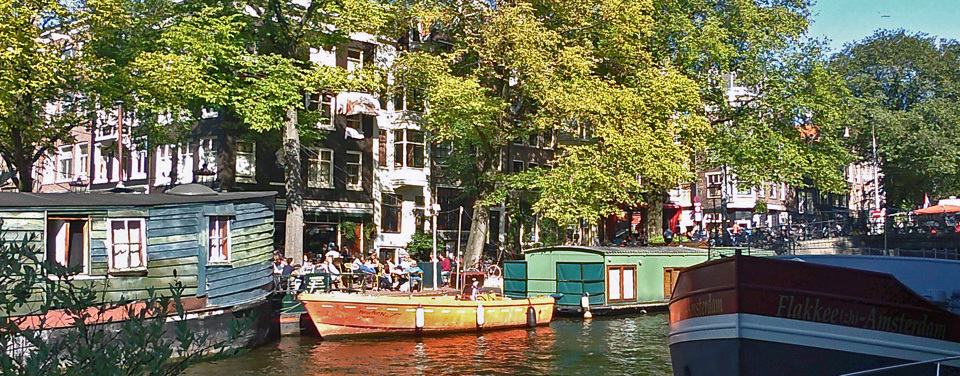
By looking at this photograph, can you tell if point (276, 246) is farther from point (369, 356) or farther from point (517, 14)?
point (369, 356)

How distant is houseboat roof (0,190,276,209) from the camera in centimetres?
2133

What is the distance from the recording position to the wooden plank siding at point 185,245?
858 inches

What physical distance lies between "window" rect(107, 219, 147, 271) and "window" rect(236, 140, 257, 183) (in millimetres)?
19667

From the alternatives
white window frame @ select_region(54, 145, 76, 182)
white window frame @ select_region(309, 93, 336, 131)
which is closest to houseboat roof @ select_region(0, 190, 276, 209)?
white window frame @ select_region(309, 93, 336, 131)

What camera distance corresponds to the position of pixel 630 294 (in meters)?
36.8

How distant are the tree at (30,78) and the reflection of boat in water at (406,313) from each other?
9123 millimetres

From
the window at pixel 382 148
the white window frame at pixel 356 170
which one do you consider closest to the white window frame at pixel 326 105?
the white window frame at pixel 356 170

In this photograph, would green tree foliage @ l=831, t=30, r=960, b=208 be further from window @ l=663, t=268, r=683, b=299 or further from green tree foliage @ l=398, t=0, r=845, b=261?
window @ l=663, t=268, r=683, b=299

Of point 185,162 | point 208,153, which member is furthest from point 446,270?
point 185,162

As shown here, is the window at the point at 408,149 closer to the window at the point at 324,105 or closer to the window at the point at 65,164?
the window at the point at 324,105

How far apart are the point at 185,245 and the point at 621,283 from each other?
704 inches

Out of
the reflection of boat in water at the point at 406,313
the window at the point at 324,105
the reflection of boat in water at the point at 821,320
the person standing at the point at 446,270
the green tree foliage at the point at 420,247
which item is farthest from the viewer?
the green tree foliage at the point at 420,247

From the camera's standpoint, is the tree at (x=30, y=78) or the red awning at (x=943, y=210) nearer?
the tree at (x=30, y=78)

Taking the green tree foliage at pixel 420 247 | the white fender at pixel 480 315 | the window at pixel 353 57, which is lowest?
the white fender at pixel 480 315
